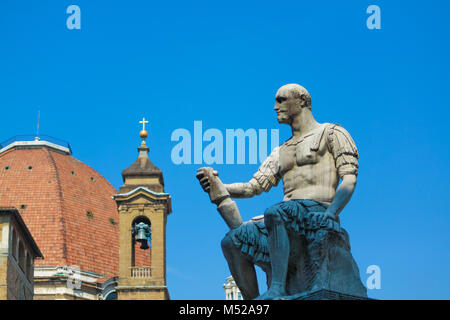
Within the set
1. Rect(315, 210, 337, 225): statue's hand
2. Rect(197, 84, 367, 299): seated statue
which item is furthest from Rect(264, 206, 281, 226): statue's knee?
Rect(315, 210, 337, 225): statue's hand

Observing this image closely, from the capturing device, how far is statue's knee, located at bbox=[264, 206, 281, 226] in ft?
42.4

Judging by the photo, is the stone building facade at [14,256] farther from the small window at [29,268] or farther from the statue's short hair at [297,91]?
→ the statue's short hair at [297,91]

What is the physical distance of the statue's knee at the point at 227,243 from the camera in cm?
1338

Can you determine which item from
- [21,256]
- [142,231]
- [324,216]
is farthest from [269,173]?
[142,231]

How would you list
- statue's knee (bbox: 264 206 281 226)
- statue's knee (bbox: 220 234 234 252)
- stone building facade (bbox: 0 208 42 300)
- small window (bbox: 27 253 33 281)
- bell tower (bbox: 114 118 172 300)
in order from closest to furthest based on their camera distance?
statue's knee (bbox: 264 206 281 226) → statue's knee (bbox: 220 234 234 252) → stone building facade (bbox: 0 208 42 300) → small window (bbox: 27 253 33 281) → bell tower (bbox: 114 118 172 300)

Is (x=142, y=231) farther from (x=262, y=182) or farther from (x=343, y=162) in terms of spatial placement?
(x=343, y=162)

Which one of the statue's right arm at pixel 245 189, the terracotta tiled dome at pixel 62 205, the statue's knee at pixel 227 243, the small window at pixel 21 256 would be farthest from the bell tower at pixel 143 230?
the statue's knee at pixel 227 243

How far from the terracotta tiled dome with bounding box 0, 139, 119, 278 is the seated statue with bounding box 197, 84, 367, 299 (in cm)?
9279

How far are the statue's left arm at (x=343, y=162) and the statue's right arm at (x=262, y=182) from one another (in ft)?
2.81

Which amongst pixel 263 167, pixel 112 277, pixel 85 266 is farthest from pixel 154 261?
pixel 263 167

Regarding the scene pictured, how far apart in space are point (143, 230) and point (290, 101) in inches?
2885

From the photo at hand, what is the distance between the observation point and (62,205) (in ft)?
365

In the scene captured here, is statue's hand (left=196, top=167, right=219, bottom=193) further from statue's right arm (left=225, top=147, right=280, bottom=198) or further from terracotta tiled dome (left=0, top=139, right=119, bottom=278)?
terracotta tiled dome (left=0, top=139, right=119, bottom=278)
